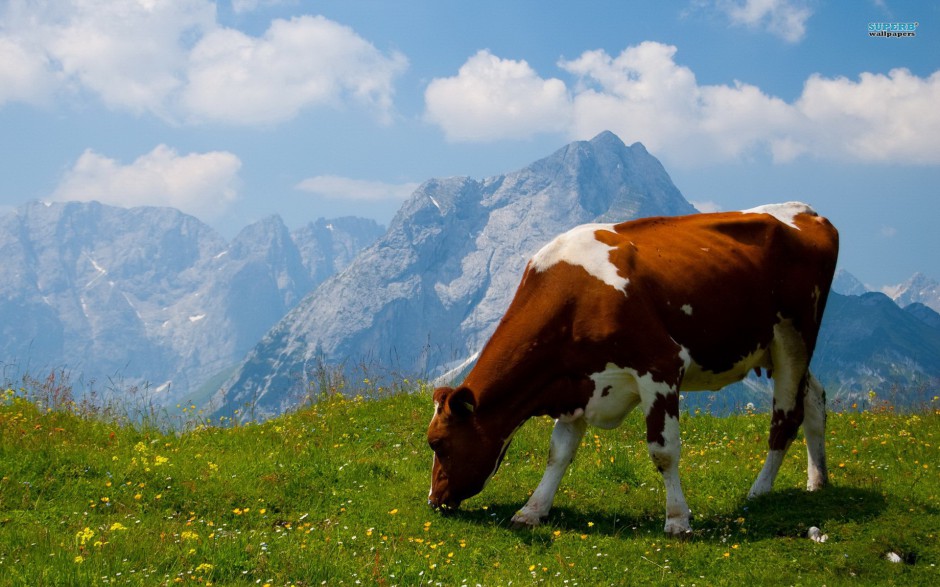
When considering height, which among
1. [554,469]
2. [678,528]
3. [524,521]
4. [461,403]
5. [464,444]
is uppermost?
[461,403]

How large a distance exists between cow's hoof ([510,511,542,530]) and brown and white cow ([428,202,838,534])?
0.06ft

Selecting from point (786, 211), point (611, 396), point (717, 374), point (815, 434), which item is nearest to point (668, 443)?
point (611, 396)

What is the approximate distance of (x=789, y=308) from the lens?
1000 centimetres

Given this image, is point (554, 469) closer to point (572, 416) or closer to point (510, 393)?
point (572, 416)

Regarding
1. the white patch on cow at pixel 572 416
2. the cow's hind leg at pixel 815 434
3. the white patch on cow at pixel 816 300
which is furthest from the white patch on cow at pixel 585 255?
the cow's hind leg at pixel 815 434

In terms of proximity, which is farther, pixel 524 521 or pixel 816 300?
pixel 816 300

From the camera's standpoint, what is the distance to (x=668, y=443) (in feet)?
28.8

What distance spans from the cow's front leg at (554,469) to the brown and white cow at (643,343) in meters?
0.02

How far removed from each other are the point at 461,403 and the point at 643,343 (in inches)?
89.7

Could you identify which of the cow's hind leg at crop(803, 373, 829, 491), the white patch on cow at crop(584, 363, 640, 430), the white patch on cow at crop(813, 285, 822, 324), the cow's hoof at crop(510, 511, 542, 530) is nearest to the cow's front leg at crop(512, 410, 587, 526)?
the cow's hoof at crop(510, 511, 542, 530)

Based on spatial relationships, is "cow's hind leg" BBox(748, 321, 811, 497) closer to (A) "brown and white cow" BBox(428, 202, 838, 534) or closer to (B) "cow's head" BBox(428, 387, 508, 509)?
(A) "brown and white cow" BBox(428, 202, 838, 534)

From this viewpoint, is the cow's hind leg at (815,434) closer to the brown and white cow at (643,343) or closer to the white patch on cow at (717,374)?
the brown and white cow at (643,343)

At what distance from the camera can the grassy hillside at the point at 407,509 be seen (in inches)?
300

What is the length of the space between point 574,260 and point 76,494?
22.9 feet
